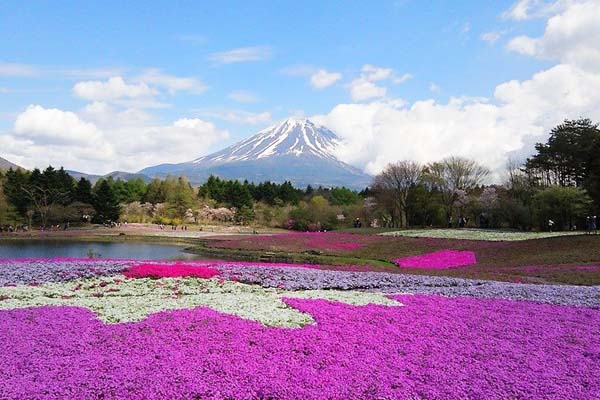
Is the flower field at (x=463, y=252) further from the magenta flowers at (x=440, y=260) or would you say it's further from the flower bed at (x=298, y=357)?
the flower bed at (x=298, y=357)

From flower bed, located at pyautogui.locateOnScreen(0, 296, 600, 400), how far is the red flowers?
336 inches

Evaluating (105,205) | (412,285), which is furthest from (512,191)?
(105,205)

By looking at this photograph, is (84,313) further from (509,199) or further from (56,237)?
(509,199)

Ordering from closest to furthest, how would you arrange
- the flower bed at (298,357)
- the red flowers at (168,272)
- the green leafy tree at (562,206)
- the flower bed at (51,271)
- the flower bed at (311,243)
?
the flower bed at (298,357)
the flower bed at (51,271)
the red flowers at (168,272)
the flower bed at (311,243)
the green leafy tree at (562,206)

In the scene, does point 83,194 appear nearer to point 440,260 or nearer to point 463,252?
point 440,260

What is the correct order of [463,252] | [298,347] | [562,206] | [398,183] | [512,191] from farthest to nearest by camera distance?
1. [398,183]
2. [512,191]
3. [562,206]
4. [463,252]
5. [298,347]

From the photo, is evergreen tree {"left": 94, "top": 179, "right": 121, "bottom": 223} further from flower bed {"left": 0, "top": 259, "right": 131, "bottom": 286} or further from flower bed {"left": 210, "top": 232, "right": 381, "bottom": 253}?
flower bed {"left": 0, "top": 259, "right": 131, "bottom": 286}

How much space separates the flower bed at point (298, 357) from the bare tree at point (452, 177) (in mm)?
68453

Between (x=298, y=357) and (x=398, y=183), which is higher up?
(x=398, y=183)

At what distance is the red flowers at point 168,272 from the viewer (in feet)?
→ 67.8

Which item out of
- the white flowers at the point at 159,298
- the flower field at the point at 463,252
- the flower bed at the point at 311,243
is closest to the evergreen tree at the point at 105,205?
the flower bed at the point at 311,243

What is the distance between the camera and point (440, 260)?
38719mm

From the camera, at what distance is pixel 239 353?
345 inches

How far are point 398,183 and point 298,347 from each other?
74.4 metres
